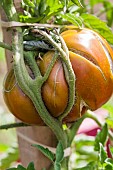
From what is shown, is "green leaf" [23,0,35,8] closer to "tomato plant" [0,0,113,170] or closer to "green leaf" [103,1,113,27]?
"tomato plant" [0,0,113,170]

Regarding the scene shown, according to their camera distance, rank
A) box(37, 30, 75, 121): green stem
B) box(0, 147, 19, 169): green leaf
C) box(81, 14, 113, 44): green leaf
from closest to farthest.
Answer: box(37, 30, 75, 121): green stem → box(81, 14, 113, 44): green leaf → box(0, 147, 19, 169): green leaf

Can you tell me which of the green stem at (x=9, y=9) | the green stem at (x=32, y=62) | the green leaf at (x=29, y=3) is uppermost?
the green leaf at (x=29, y=3)

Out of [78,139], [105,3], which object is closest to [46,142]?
[78,139]

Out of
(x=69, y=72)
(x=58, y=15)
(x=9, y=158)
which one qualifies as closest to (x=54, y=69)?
(x=69, y=72)

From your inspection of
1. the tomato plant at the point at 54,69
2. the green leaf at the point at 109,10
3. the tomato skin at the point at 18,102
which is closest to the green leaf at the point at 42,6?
the tomato plant at the point at 54,69

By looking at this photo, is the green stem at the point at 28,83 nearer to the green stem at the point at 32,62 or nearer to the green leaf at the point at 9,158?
the green stem at the point at 32,62

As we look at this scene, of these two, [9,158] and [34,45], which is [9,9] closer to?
[34,45]

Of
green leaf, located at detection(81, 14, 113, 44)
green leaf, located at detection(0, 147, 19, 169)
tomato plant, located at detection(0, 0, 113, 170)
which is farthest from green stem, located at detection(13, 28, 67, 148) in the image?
green leaf, located at detection(0, 147, 19, 169)

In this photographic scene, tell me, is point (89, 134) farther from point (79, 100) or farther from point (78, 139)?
point (79, 100)

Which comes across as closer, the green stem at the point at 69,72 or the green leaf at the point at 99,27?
the green stem at the point at 69,72
